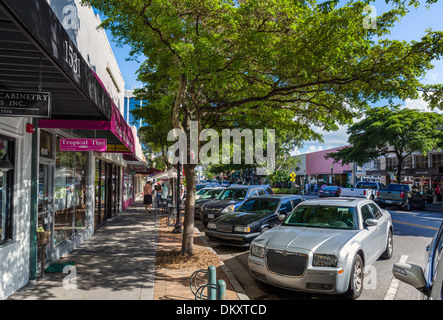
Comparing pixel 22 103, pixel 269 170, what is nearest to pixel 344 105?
pixel 22 103

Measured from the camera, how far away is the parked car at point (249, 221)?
8.75 metres

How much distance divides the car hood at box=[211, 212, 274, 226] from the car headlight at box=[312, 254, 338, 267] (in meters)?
3.87

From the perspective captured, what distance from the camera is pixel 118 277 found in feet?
20.8

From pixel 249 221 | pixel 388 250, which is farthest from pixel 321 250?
pixel 249 221

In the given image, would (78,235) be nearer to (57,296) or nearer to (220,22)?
(57,296)

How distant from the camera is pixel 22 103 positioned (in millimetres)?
4059

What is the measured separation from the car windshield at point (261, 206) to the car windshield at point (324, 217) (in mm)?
2940

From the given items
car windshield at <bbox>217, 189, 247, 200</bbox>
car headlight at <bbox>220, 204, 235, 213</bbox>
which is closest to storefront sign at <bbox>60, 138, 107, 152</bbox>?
car headlight at <bbox>220, 204, 235, 213</bbox>

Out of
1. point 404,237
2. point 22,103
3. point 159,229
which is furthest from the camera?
point 159,229

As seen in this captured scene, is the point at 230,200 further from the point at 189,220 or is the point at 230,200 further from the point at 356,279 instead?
the point at 356,279

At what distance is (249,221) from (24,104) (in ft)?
21.0

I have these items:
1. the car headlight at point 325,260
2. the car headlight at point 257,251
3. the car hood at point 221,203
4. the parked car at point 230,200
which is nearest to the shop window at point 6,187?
the car headlight at point 257,251

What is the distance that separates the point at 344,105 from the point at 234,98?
11.2 ft

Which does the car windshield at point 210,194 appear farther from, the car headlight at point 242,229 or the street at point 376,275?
the car headlight at point 242,229
